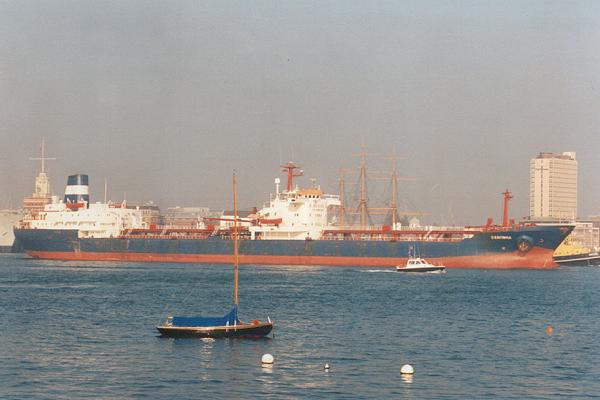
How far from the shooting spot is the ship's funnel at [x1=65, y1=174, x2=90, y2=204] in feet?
381


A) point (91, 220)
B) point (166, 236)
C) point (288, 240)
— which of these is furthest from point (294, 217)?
point (91, 220)

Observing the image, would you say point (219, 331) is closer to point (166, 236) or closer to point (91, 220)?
point (166, 236)

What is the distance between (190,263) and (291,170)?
15857 mm

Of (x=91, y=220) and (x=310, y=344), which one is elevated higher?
(x=91, y=220)

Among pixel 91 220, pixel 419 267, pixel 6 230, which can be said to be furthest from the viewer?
pixel 6 230

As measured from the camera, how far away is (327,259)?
95062mm

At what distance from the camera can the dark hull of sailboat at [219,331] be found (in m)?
35.9

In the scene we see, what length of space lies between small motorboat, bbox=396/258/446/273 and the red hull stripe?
499 cm

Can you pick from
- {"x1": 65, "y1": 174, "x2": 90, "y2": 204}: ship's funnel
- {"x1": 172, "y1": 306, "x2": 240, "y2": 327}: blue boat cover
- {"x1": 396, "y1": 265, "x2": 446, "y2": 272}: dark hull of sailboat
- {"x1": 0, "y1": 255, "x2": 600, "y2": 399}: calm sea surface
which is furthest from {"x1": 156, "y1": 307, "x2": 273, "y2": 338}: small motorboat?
{"x1": 65, "y1": 174, "x2": 90, "y2": 204}: ship's funnel

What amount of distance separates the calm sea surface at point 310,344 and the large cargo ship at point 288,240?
79.7 ft

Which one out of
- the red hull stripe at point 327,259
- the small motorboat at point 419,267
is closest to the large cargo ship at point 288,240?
the red hull stripe at point 327,259

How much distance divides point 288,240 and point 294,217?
4258 mm

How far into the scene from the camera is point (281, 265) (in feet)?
326

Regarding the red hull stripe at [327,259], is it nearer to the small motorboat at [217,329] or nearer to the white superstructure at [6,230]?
the small motorboat at [217,329]
